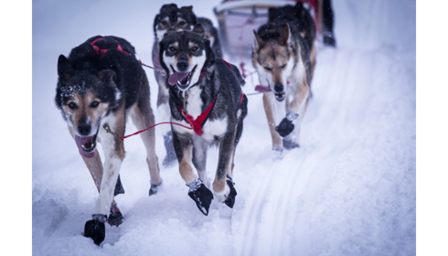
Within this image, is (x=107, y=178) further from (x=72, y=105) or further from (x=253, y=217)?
(x=253, y=217)

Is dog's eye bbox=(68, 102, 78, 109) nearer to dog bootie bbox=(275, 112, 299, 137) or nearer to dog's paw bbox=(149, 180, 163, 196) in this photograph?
dog's paw bbox=(149, 180, 163, 196)

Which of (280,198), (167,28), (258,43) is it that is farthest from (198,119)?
(167,28)

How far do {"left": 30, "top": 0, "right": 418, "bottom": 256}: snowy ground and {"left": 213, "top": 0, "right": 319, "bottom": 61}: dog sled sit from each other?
1.43m

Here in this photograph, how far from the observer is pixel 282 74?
10.1 ft

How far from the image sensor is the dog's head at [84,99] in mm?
1821

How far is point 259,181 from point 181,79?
49.7 inches

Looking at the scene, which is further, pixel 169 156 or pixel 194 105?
pixel 169 156

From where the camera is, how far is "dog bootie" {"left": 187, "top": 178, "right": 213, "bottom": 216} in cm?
209

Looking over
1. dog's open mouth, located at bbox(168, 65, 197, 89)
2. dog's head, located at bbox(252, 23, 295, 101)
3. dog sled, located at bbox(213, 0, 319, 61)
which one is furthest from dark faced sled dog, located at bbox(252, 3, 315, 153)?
dog sled, located at bbox(213, 0, 319, 61)

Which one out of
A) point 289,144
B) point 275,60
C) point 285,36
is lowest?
point 289,144

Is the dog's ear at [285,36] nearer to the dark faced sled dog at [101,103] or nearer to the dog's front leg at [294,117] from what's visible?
the dog's front leg at [294,117]

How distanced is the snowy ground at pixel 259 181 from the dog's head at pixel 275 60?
0.78 meters

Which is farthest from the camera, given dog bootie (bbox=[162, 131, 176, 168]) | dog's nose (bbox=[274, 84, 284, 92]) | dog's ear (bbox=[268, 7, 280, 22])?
dog's ear (bbox=[268, 7, 280, 22])
